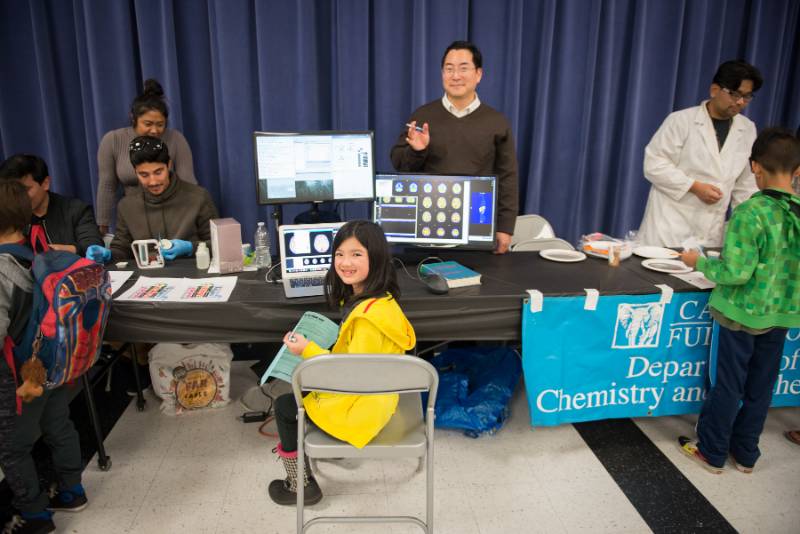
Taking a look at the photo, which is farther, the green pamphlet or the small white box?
the small white box

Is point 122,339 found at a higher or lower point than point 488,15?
lower

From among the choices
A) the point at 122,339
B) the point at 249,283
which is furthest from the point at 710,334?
the point at 122,339

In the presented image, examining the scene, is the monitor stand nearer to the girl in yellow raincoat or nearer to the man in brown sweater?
the man in brown sweater

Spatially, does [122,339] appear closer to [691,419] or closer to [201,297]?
[201,297]

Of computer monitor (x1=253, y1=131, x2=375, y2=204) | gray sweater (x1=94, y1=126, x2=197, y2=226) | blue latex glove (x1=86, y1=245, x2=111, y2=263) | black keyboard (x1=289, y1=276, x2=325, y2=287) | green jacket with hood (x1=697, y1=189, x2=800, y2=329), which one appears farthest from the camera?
gray sweater (x1=94, y1=126, x2=197, y2=226)

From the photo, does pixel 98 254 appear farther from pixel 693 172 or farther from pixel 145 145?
pixel 693 172

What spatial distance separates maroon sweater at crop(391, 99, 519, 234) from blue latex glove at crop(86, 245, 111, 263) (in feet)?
4.47

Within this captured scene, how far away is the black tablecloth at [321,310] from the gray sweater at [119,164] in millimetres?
890

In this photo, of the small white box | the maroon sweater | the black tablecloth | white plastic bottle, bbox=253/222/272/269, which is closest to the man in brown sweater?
the maroon sweater

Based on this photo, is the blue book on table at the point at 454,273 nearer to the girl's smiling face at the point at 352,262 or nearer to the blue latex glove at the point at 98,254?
the girl's smiling face at the point at 352,262

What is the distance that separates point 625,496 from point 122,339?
1887mm

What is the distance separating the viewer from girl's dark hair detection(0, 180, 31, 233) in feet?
5.23

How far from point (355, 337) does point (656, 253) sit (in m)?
1.63

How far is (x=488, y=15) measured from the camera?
3.30m
